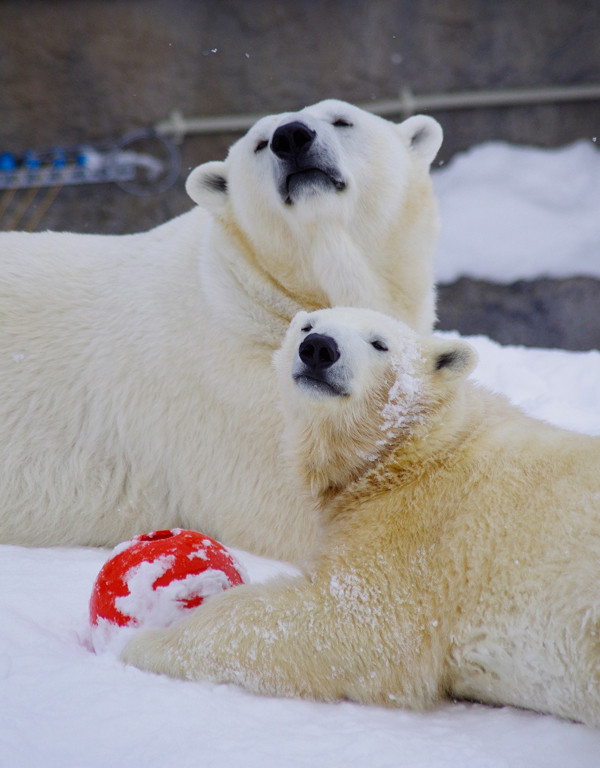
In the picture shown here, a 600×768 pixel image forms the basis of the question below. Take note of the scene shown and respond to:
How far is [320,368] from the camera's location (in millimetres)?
2135

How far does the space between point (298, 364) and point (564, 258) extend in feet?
22.2

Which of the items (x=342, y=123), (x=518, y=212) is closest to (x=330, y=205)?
(x=342, y=123)

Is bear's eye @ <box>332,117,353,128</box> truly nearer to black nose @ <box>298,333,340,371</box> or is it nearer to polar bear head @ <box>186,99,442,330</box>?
polar bear head @ <box>186,99,442,330</box>

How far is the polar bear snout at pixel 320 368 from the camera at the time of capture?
212cm

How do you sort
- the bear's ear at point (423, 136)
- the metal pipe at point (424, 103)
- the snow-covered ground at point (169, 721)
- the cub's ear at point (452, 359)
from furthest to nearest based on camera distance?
the metal pipe at point (424, 103) → the bear's ear at point (423, 136) → the cub's ear at point (452, 359) → the snow-covered ground at point (169, 721)

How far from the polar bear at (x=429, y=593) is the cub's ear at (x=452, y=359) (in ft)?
0.61

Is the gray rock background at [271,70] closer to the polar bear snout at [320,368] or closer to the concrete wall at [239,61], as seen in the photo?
the concrete wall at [239,61]

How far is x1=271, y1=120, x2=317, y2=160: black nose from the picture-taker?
2.92 m

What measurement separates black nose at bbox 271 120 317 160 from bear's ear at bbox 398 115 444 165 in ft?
2.05

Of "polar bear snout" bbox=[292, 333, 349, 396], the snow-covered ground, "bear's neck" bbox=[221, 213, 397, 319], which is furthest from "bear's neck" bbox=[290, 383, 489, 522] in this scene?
"bear's neck" bbox=[221, 213, 397, 319]

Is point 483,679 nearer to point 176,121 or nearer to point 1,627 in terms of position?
point 1,627

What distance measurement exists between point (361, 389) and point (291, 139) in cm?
113

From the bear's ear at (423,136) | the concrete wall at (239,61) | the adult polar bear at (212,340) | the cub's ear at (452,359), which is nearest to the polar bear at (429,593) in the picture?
the cub's ear at (452,359)

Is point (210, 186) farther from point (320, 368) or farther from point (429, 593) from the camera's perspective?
point (429, 593)
